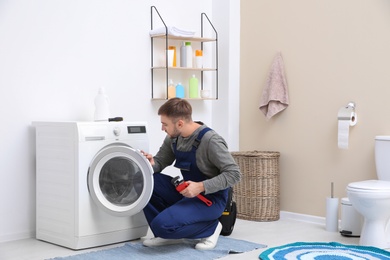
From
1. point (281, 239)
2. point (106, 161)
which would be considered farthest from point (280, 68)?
point (106, 161)

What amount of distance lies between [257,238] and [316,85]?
1351 millimetres

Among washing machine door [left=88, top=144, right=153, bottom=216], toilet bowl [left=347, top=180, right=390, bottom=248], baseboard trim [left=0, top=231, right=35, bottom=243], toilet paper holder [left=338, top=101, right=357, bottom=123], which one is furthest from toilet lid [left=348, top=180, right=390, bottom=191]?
baseboard trim [left=0, top=231, right=35, bottom=243]

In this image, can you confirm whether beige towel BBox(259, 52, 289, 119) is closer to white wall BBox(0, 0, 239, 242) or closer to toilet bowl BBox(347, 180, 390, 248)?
white wall BBox(0, 0, 239, 242)

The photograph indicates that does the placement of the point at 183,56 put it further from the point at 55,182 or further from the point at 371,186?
the point at 371,186

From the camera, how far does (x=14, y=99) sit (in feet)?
13.7

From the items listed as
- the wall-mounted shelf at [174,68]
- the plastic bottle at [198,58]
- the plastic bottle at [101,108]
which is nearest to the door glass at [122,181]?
the plastic bottle at [101,108]

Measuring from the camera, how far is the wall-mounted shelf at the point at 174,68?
16.4ft

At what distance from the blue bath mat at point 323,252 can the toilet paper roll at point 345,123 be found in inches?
33.8

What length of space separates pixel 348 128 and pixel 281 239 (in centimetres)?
98

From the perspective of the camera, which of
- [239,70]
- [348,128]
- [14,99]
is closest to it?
[14,99]

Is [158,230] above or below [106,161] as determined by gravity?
below

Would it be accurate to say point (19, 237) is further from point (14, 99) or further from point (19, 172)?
point (14, 99)

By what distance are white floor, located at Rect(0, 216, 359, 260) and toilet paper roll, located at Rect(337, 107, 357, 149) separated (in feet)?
2.22

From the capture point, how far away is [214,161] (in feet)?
12.5
